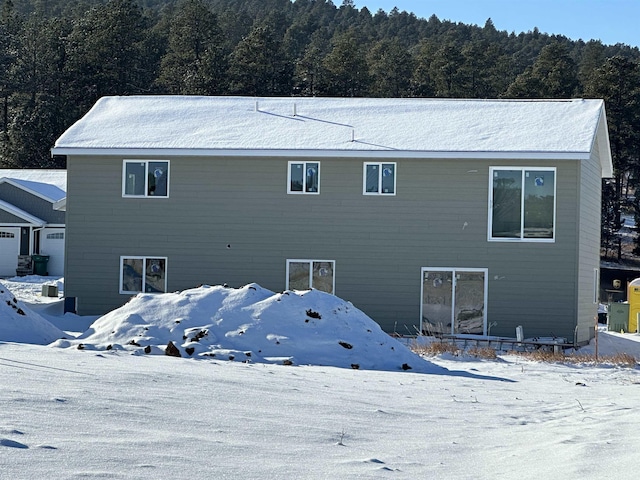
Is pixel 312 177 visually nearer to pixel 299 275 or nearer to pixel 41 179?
pixel 299 275

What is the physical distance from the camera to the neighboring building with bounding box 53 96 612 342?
2248 centimetres

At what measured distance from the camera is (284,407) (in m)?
8.75

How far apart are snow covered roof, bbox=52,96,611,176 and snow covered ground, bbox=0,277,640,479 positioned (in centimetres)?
814

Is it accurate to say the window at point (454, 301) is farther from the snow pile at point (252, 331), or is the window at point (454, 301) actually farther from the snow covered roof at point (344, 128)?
the snow pile at point (252, 331)

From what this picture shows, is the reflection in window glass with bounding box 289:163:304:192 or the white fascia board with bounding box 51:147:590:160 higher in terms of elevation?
the white fascia board with bounding box 51:147:590:160

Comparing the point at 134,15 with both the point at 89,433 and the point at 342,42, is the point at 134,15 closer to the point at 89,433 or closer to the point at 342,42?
the point at 342,42

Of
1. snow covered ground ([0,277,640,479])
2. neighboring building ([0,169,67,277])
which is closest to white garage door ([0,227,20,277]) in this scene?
neighboring building ([0,169,67,277])

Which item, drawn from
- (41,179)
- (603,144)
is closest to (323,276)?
(603,144)

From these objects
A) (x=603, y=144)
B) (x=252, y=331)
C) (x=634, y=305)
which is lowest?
(x=634, y=305)

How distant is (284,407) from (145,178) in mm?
15852

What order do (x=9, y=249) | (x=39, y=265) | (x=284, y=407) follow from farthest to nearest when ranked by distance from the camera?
1. (x=9, y=249)
2. (x=39, y=265)
3. (x=284, y=407)

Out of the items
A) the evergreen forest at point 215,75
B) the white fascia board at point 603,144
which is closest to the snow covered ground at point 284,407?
the white fascia board at point 603,144

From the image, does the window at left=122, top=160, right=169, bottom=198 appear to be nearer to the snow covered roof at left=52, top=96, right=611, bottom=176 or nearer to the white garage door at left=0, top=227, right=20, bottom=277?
the snow covered roof at left=52, top=96, right=611, bottom=176

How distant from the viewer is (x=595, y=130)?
23.3 m
